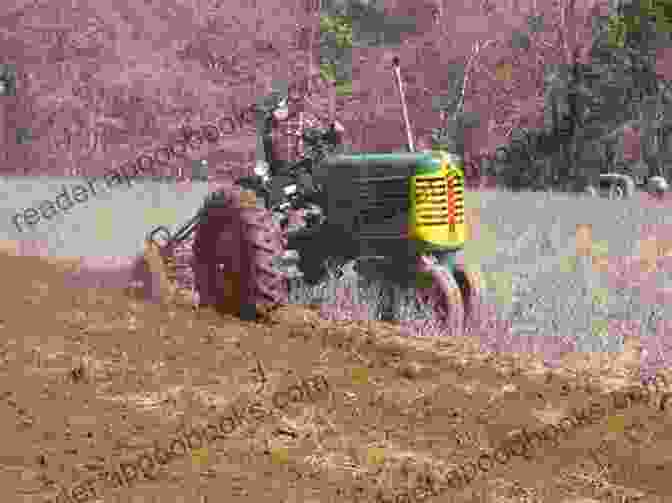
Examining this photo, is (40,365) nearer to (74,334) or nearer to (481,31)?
(74,334)

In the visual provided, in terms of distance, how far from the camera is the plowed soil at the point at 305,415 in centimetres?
520

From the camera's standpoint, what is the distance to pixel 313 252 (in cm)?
1008

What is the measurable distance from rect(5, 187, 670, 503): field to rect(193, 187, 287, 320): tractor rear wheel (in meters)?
0.22

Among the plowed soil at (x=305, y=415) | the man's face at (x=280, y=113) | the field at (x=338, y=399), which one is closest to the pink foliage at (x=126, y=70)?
the field at (x=338, y=399)

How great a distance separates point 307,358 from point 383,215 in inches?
82.3

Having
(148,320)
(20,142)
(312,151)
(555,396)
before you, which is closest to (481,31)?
(20,142)

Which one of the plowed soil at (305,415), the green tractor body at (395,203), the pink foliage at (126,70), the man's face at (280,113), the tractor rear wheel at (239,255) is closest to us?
the plowed soil at (305,415)

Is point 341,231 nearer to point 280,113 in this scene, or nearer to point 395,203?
point 395,203

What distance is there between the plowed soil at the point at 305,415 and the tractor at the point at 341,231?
1.38ft

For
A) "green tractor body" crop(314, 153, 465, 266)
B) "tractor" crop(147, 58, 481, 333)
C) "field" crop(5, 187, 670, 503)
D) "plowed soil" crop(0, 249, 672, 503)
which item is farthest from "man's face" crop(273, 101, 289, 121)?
"plowed soil" crop(0, 249, 672, 503)

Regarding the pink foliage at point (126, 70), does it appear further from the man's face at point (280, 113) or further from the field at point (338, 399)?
the man's face at point (280, 113)

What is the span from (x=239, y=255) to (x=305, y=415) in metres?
3.20

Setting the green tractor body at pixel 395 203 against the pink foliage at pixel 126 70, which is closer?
the green tractor body at pixel 395 203

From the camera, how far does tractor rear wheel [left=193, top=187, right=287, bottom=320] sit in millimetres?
9156
